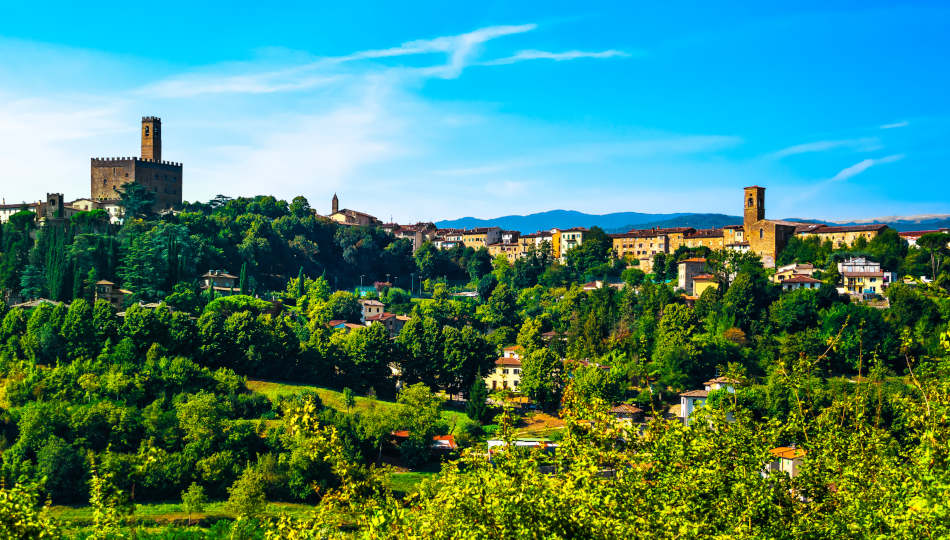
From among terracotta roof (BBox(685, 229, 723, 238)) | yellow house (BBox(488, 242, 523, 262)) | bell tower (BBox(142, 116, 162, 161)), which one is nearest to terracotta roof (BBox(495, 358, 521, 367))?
terracotta roof (BBox(685, 229, 723, 238))

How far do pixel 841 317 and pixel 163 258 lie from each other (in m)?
41.8

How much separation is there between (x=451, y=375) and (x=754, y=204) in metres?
38.3

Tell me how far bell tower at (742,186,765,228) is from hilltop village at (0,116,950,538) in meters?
0.20

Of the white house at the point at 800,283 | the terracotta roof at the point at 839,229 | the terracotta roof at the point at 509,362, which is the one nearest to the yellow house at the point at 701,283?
the white house at the point at 800,283

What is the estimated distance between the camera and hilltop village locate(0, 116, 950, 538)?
1031cm

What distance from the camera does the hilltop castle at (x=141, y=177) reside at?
7406cm

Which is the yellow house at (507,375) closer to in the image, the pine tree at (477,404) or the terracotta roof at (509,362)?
the terracotta roof at (509,362)

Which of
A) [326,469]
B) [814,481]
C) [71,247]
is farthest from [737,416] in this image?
[71,247]

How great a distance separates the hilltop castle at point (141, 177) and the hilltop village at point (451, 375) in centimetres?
21

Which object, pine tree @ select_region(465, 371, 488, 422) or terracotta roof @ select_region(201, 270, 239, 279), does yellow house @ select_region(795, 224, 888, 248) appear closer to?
pine tree @ select_region(465, 371, 488, 422)

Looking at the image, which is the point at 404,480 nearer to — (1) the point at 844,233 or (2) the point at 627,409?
(2) the point at 627,409

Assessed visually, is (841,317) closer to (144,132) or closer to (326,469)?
(326,469)

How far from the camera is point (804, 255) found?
216ft

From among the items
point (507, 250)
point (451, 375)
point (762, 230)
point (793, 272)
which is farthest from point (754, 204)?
point (451, 375)
